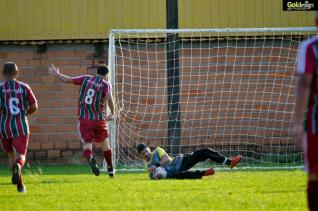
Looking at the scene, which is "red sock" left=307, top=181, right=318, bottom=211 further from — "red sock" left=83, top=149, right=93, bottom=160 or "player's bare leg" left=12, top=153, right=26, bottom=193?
"red sock" left=83, top=149, right=93, bottom=160

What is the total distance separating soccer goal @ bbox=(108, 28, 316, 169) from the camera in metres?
20.8

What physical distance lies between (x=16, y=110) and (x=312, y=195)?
6.64 m

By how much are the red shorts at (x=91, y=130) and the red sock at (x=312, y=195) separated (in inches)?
386

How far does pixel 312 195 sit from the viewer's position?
6668 millimetres

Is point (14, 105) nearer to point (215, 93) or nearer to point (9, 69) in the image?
point (9, 69)

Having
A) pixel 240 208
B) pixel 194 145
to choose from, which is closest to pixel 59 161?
pixel 194 145

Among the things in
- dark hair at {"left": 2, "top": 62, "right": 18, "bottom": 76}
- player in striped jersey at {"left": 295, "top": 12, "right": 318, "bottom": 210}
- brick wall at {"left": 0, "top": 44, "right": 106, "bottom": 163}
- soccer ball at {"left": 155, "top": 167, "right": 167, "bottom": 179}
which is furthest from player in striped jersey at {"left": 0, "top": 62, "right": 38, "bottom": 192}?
brick wall at {"left": 0, "top": 44, "right": 106, "bottom": 163}

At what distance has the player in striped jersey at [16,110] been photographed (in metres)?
12.5

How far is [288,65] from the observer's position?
69.0 feet

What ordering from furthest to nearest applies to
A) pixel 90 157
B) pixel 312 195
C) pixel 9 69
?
1. pixel 90 157
2. pixel 9 69
3. pixel 312 195

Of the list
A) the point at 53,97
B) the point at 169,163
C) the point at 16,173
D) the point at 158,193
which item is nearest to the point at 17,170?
the point at 16,173

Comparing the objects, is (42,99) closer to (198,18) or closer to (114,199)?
(198,18)

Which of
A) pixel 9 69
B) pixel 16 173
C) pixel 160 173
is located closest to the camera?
pixel 16 173

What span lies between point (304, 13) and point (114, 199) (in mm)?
11495
